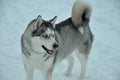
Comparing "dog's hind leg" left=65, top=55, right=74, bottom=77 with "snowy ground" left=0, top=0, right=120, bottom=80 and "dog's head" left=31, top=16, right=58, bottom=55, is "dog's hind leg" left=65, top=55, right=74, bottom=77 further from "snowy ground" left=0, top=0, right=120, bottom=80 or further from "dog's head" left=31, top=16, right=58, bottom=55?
"dog's head" left=31, top=16, right=58, bottom=55

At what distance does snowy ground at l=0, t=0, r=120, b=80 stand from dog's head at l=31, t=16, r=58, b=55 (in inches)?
42.0

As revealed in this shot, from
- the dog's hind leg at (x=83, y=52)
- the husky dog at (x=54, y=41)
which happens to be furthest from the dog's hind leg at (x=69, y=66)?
the dog's hind leg at (x=83, y=52)

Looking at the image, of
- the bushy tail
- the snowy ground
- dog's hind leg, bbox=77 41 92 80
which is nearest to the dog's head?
the bushy tail

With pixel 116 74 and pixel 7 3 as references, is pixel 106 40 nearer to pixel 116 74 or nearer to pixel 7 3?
pixel 116 74

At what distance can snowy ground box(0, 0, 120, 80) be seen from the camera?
17.2 feet

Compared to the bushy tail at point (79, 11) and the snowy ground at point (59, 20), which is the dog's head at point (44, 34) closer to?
the bushy tail at point (79, 11)

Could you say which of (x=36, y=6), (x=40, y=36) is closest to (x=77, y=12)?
(x=40, y=36)

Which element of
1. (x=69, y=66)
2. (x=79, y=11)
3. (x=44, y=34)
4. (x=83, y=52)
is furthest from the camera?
(x=69, y=66)

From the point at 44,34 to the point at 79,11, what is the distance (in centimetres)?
84

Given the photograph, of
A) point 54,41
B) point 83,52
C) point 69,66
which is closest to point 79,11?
point 83,52

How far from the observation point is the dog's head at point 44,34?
3.96 m

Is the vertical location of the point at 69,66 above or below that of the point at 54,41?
below

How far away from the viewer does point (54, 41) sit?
404 cm

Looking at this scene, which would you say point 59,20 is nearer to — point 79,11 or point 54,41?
point 79,11
